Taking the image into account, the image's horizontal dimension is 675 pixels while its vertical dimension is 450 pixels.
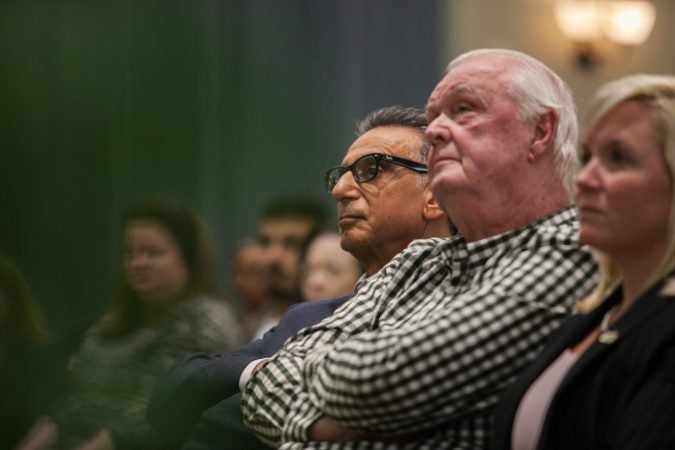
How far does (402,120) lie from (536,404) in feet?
3.97

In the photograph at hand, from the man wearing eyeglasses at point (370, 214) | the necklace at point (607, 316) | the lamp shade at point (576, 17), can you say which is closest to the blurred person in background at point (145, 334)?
the necklace at point (607, 316)

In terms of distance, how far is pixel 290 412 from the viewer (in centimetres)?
180

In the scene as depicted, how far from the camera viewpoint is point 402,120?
2.51m

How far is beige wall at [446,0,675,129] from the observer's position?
6.12 metres

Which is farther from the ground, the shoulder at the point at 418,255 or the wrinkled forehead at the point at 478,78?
the wrinkled forehead at the point at 478,78

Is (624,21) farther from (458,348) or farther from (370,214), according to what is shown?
(458,348)

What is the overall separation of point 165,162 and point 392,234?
1.72m

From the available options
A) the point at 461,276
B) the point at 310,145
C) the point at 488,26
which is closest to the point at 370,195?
the point at 461,276

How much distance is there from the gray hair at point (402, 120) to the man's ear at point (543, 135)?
2.43ft

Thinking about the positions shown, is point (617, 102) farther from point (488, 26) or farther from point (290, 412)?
point (488, 26)

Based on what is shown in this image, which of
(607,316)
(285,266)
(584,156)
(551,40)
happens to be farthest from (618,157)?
(551,40)

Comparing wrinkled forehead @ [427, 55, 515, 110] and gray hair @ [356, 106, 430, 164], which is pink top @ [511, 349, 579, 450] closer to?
wrinkled forehead @ [427, 55, 515, 110]

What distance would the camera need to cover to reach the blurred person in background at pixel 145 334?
0.98 m

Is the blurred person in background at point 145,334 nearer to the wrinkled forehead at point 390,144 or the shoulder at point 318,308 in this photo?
the shoulder at point 318,308
